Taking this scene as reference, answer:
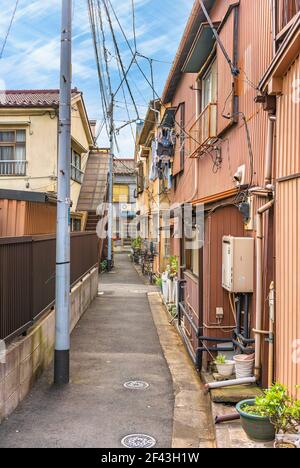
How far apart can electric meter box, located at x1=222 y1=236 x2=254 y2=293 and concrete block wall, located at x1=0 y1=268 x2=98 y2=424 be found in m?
3.31

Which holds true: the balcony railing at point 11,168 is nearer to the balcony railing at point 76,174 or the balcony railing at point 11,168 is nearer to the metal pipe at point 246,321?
the balcony railing at point 76,174

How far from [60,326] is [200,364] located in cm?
262

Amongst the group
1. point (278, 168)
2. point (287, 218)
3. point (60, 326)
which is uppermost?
point (278, 168)

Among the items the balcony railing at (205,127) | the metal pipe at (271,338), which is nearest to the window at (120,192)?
A: the balcony railing at (205,127)

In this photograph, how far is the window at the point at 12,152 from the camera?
21.0 metres

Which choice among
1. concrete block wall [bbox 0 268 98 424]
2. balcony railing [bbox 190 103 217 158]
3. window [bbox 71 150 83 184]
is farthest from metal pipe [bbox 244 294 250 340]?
window [bbox 71 150 83 184]

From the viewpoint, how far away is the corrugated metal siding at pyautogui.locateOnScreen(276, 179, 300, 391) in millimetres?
5000

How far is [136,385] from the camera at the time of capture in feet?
25.2

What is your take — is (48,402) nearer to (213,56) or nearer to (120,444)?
(120,444)

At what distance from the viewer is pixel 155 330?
491 inches

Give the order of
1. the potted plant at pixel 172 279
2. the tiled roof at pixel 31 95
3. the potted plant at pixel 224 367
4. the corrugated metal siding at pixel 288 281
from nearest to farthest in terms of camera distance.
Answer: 1. the corrugated metal siding at pixel 288 281
2. the potted plant at pixel 224 367
3. the potted plant at pixel 172 279
4. the tiled roof at pixel 31 95

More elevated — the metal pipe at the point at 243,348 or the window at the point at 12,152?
the window at the point at 12,152

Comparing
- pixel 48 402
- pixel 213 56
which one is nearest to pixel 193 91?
pixel 213 56

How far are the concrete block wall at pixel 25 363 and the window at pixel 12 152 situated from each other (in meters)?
13.2
